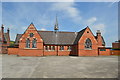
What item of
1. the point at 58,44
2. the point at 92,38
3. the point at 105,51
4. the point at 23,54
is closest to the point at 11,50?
the point at 23,54

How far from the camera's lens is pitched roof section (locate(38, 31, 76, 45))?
3301cm

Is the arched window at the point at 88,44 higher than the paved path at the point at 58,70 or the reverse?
higher

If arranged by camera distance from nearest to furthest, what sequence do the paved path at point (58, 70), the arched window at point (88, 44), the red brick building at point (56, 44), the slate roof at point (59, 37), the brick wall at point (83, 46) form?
the paved path at point (58, 70)
the red brick building at point (56, 44)
the brick wall at point (83, 46)
the arched window at point (88, 44)
the slate roof at point (59, 37)

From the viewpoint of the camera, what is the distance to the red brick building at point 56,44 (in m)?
28.6

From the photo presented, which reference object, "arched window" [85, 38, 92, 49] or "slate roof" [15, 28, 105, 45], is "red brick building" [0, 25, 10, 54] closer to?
"slate roof" [15, 28, 105, 45]

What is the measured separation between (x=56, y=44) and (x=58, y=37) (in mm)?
2959

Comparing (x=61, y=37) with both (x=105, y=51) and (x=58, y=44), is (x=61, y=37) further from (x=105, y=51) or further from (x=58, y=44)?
(x=105, y=51)

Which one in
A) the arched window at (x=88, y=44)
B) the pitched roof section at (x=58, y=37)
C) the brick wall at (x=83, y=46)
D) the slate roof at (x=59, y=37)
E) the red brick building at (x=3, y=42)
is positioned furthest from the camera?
the red brick building at (x=3, y=42)

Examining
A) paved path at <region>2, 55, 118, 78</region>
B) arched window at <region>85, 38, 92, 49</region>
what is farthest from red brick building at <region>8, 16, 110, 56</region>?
paved path at <region>2, 55, 118, 78</region>

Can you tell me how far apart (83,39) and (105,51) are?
8.19 metres

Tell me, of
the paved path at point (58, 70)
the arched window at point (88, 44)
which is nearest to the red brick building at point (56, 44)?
the arched window at point (88, 44)

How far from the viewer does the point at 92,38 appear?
99.5 feet

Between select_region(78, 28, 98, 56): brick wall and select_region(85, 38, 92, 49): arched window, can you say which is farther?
select_region(85, 38, 92, 49): arched window

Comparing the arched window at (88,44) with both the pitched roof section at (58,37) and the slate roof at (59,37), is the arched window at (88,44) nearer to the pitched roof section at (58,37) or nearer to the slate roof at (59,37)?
the slate roof at (59,37)
